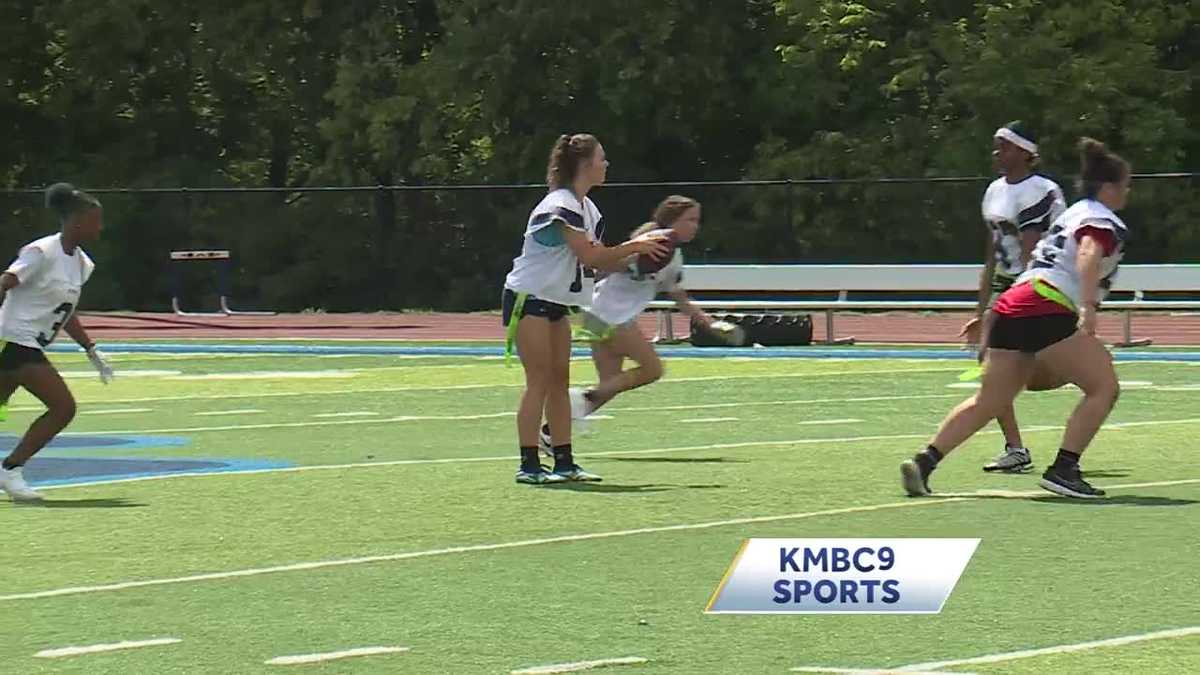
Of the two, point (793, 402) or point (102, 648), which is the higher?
point (102, 648)

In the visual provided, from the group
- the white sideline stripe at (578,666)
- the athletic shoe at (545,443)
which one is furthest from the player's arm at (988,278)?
the white sideline stripe at (578,666)

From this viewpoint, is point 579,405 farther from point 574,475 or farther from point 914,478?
point 914,478

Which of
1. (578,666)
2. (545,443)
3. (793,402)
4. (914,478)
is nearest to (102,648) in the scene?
(578,666)

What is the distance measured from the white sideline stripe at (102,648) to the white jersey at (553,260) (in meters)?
5.13

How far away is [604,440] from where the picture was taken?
1644cm

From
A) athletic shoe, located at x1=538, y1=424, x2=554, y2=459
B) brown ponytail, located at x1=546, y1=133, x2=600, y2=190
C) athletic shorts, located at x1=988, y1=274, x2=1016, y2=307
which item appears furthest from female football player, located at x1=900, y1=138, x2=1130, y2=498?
athletic shoe, located at x1=538, y1=424, x2=554, y2=459

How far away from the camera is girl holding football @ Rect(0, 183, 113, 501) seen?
1309 centimetres

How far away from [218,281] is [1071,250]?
Result: 30.4 m

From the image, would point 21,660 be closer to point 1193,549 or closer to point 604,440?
point 1193,549

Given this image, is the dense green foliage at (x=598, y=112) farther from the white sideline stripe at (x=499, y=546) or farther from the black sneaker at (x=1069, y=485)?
the white sideline stripe at (x=499, y=546)

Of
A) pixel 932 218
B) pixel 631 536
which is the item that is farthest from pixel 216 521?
pixel 932 218

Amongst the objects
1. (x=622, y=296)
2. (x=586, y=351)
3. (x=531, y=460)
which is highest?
(x=622, y=296)

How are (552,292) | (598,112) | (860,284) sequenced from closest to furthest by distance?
(552,292), (860,284), (598,112)

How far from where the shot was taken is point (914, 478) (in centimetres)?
1231
